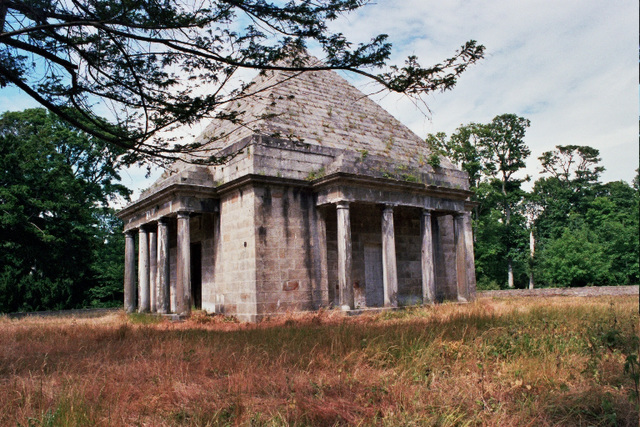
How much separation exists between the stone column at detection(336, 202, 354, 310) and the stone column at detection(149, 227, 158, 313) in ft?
26.6

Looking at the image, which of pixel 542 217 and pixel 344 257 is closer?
pixel 344 257

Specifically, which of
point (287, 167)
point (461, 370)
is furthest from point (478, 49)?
point (287, 167)

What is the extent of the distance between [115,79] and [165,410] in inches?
191

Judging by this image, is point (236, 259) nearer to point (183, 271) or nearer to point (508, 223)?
point (183, 271)

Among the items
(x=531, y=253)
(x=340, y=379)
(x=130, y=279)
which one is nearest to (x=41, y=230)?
(x=130, y=279)

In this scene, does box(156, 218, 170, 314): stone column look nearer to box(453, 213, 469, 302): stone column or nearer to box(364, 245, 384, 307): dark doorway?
box(364, 245, 384, 307): dark doorway

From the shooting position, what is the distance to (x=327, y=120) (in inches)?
672

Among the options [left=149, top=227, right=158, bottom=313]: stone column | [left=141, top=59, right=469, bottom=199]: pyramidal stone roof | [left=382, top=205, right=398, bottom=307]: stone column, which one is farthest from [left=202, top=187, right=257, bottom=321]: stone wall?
[left=382, top=205, right=398, bottom=307]: stone column

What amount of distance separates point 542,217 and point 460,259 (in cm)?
3164

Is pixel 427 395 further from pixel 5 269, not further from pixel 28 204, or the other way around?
pixel 5 269

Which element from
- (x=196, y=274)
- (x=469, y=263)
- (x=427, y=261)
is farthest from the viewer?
(x=196, y=274)

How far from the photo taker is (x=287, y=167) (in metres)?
14.8

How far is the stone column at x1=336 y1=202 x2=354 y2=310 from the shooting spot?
14.3 m

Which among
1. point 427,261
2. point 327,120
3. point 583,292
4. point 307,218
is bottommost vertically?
point 583,292
